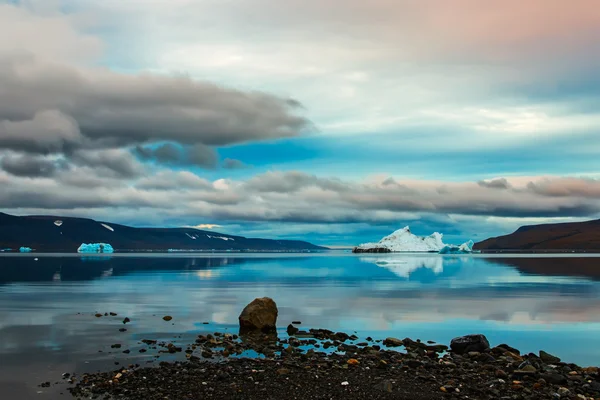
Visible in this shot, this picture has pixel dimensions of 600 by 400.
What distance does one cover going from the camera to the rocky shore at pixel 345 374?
17609mm

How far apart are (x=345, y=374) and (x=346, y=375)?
0.52ft

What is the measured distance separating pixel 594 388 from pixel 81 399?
17125 millimetres

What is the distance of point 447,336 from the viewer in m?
30.5

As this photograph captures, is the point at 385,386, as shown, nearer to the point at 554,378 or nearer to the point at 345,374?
the point at 345,374

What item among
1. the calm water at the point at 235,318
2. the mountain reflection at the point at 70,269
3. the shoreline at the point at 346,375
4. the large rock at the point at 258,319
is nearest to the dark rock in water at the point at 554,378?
the shoreline at the point at 346,375

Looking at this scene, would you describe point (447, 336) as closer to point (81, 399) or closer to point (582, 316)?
point (582, 316)

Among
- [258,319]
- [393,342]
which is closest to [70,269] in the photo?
[258,319]

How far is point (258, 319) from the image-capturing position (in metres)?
31.1

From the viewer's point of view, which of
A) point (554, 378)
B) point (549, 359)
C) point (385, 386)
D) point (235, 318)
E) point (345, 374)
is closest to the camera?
point (385, 386)

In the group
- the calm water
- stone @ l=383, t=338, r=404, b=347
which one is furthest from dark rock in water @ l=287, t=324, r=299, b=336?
stone @ l=383, t=338, r=404, b=347

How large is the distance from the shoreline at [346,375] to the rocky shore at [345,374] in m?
0.03

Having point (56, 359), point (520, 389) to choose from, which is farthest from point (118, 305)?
point (520, 389)

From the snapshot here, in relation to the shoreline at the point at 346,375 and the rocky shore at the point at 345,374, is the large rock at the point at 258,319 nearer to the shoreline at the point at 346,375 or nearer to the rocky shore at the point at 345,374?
the rocky shore at the point at 345,374

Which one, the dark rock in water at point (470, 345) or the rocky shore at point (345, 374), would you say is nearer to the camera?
the rocky shore at point (345, 374)
